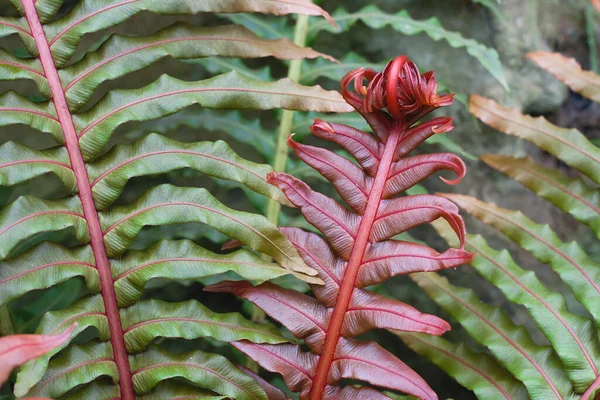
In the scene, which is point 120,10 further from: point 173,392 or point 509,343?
point 509,343

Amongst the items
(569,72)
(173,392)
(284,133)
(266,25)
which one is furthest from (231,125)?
(569,72)

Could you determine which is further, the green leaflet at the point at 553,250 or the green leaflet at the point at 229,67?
the green leaflet at the point at 229,67

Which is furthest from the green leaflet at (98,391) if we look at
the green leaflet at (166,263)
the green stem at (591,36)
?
the green stem at (591,36)

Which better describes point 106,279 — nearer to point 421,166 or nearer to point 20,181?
point 20,181

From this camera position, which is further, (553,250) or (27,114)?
(553,250)

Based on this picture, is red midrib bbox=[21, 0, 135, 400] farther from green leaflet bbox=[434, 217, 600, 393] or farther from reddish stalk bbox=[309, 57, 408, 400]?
green leaflet bbox=[434, 217, 600, 393]

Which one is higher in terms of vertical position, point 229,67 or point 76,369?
point 229,67

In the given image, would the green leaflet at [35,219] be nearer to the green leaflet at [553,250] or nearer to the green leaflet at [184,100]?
the green leaflet at [184,100]
